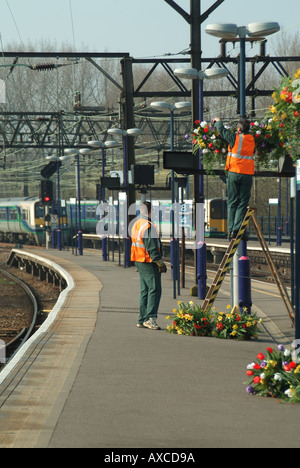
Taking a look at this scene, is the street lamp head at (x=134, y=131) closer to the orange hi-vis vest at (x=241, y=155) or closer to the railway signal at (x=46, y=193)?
the railway signal at (x=46, y=193)

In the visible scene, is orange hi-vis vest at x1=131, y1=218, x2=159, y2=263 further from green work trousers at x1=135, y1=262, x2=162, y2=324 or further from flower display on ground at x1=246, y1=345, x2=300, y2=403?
flower display on ground at x1=246, y1=345, x2=300, y2=403

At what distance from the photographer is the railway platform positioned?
5.93 m

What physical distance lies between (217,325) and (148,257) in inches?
54.5

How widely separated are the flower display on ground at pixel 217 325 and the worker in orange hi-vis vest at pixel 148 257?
410 mm

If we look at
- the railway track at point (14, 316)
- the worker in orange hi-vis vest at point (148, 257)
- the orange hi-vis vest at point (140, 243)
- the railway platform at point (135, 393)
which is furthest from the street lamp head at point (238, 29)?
the railway track at point (14, 316)

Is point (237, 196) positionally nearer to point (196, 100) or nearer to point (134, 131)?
point (196, 100)

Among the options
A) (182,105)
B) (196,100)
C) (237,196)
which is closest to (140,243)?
(237,196)

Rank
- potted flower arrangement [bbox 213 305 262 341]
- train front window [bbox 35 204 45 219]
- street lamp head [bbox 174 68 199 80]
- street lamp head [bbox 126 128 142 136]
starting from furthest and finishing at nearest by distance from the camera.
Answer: train front window [bbox 35 204 45 219], street lamp head [bbox 126 128 142 136], street lamp head [bbox 174 68 199 80], potted flower arrangement [bbox 213 305 262 341]

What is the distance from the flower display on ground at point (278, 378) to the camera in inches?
293

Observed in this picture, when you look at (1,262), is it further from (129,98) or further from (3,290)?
(129,98)

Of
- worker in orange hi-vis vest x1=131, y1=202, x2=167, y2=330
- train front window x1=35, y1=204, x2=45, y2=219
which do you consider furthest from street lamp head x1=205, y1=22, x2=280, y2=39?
train front window x1=35, y1=204, x2=45, y2=219

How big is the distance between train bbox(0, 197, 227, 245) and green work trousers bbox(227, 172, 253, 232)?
103 feet
